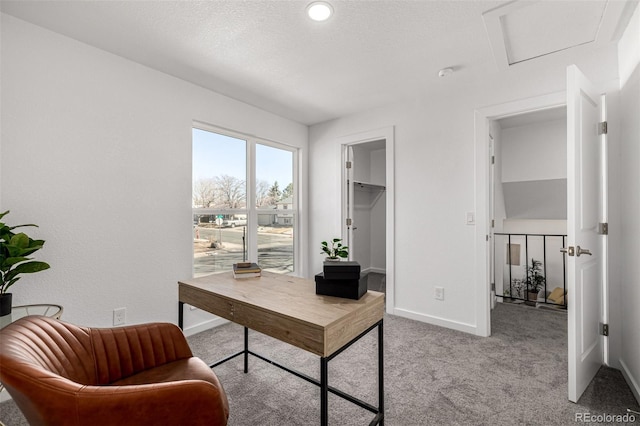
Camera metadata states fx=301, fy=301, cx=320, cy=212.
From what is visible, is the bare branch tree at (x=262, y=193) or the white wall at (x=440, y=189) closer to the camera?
the white wall at (x=440, y=189)

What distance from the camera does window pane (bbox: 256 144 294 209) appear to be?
146 inches

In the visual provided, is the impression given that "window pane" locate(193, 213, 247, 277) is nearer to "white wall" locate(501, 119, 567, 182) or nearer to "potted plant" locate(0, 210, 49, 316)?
"potted plant" locate(0, 210, 49, 316)

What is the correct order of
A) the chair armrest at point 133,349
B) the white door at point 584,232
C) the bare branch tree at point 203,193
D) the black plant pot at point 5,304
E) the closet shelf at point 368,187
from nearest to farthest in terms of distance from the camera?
the chair armrest at point 133,349
the black plant pot at point 5,304
the white door at point 584,232
the bare branch tree at point 203,193
the closet shelf at point 368,187

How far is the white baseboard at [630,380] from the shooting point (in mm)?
1837

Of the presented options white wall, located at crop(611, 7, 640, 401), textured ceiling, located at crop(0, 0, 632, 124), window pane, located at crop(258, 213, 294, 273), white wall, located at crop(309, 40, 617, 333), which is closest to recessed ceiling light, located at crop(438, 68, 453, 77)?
textured ceiling, located at crop(0, 0, 632, 124)

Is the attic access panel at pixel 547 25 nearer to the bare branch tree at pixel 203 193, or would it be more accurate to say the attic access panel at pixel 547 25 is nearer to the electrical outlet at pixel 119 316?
the bare branch tree at pixel 203 193

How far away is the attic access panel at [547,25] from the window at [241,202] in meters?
2.56

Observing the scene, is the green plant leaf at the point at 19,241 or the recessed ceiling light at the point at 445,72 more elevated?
the recessed ceiling light at the point at 445,72

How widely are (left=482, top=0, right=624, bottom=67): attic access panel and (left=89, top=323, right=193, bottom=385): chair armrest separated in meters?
2.62

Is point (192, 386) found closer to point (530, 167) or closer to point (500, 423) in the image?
point (500, 423)

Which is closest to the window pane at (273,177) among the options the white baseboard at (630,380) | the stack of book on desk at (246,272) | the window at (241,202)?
the window at (241,202)

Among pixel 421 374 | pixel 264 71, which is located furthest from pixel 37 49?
pixel 421 374

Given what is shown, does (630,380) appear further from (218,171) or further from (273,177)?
(218,171)

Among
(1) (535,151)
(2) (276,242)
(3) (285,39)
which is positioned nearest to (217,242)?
(2) (276,242)
